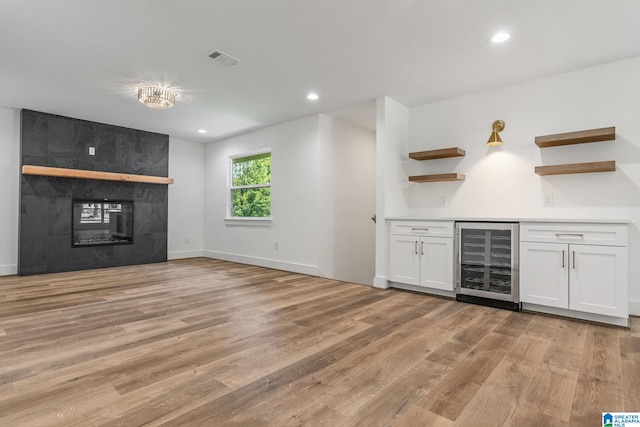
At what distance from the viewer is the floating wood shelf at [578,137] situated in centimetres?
300

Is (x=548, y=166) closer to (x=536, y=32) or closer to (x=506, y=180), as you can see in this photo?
(x=506, y=180)

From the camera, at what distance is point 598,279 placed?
276 cm

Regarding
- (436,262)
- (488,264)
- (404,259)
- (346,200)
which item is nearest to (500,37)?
(488,264)

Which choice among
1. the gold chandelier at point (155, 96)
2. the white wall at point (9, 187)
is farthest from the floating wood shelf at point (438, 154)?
the white wall at point (9, 187)

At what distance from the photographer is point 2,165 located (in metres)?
4.76

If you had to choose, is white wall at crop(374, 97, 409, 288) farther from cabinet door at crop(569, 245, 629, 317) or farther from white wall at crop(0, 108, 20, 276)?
white wall at crop(0, 108, 20, 276)

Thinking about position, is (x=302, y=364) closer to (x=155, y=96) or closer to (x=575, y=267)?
(x=575, y=267)

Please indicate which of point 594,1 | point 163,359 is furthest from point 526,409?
point 594,1

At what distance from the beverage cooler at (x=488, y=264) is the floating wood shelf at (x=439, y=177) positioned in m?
0.64

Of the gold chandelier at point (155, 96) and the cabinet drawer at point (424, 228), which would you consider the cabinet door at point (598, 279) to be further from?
the gold chandelier at point (155, 96)

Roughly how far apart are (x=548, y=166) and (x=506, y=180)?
0.45m

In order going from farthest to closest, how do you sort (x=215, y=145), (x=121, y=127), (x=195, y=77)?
(x=215, y=145) < (x=121, y=127) < (x=195, y=77)

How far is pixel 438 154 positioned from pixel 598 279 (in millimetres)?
1966

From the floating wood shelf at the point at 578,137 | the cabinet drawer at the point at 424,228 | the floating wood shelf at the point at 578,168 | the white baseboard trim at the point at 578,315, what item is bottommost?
the white baseboard trim at the point at 578,315
